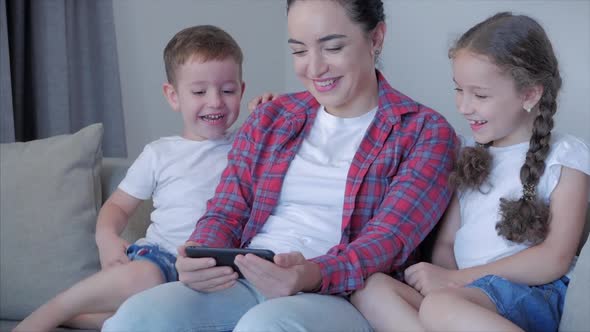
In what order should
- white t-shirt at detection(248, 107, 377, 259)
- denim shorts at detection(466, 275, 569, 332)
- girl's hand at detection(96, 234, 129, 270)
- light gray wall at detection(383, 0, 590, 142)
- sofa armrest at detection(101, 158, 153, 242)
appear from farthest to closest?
1. light gray wall at detection(383, 0, 590, 142)
2. sofa armrest at detection(101, 158, 153, 242)
3. girl's hand at detection(96, 234, 129, 270)
4. white t-shirt at detection(248, 107, 377, 259)
5. denim shorts at detection(466, 275, 569, 332)

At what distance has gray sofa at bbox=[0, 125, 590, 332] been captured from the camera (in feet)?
6.69

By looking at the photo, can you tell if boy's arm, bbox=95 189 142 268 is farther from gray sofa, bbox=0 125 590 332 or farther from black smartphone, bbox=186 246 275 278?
black smartphone, bbox=186 246 275 278

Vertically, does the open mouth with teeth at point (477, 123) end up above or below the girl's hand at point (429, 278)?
above

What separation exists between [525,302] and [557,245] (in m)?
0.15

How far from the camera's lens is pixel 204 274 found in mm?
1476

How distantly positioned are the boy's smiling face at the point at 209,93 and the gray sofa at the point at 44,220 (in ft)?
1.14

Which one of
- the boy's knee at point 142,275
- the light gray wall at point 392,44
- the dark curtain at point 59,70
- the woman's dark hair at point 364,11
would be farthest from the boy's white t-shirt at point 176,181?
the light gray wall at point 392,44

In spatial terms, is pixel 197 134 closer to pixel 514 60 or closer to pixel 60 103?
pixel 514 60

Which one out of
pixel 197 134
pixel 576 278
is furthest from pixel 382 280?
pixel 197 134

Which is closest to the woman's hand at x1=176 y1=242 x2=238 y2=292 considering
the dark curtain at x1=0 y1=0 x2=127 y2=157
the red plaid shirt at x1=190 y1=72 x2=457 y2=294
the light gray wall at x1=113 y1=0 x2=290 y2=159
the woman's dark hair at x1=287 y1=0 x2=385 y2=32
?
the red plaid shirt at x1=190 y1=72 x2=457 y2=294

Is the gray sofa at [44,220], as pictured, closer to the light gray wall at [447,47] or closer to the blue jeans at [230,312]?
the blue jeans at [230,312]

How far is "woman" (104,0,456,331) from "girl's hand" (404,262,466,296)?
0.04m

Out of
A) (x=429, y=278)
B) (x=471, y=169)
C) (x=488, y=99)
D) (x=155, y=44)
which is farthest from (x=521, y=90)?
(x=155, y=44)

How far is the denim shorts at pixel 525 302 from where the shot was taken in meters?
1.44
